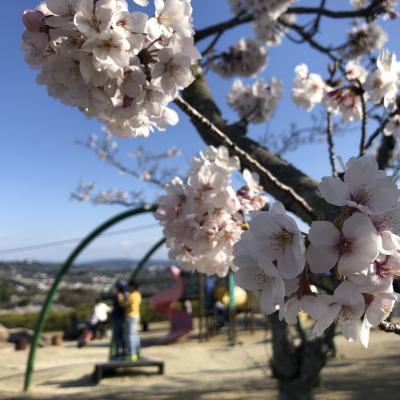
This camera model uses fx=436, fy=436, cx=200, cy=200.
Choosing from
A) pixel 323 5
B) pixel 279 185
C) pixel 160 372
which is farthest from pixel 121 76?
pixel 160 372

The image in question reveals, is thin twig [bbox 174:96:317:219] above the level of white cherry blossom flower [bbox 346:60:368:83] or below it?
below

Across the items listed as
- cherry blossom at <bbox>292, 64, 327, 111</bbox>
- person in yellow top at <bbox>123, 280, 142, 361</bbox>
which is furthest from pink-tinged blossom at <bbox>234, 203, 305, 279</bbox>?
person in yellow top at <bbox>123, 280, 142, 361</bbox>

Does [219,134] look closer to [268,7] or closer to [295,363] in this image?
[295,363]

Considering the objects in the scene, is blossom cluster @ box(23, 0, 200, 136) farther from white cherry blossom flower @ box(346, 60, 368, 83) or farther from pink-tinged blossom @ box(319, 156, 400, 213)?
white cherry blossom flower @ box(346, 60, 368, 83)

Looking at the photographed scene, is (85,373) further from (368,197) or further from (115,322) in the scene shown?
(368,197)

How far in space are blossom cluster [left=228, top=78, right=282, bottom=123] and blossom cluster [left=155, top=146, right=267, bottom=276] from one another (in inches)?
130

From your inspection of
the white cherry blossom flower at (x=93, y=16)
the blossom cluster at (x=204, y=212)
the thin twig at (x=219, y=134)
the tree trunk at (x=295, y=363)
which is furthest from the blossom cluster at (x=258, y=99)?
the white cherry blossom flower at (x=93, y=16)

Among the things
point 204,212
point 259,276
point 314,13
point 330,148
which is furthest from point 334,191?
point 314,13

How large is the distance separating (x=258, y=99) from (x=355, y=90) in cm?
315

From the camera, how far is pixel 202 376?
7051 millimetres

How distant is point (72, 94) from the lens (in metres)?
1.08

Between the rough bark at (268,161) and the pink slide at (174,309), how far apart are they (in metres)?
9.09

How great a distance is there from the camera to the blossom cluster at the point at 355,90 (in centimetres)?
174

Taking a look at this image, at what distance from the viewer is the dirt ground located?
5.62 metres
